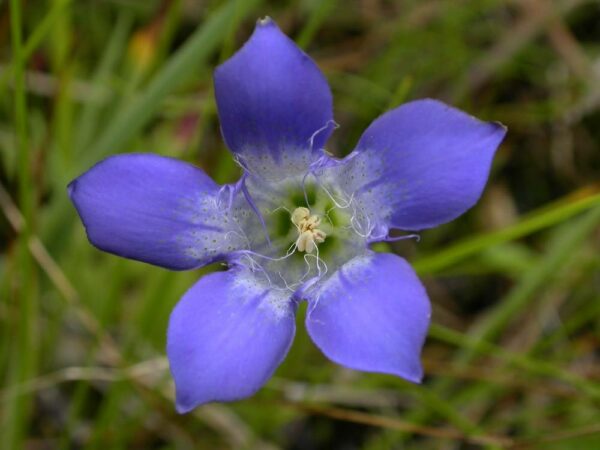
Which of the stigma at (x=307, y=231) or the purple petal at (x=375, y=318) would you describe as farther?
the stigma at (x=307, y=231)

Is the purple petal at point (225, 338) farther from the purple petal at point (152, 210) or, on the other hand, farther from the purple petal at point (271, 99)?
the purple petal at point (271, 99)

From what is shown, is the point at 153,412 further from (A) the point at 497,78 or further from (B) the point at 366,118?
(A) the point at 497,78

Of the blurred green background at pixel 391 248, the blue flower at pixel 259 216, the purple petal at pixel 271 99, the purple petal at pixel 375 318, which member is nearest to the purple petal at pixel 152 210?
the blue flower at pixel 259 216

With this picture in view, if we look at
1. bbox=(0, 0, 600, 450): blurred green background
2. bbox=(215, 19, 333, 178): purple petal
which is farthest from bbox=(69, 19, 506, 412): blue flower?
bbox=(0, 0, 600, 450): blurred green background

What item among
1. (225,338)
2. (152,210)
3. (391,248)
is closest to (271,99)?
(152,210)

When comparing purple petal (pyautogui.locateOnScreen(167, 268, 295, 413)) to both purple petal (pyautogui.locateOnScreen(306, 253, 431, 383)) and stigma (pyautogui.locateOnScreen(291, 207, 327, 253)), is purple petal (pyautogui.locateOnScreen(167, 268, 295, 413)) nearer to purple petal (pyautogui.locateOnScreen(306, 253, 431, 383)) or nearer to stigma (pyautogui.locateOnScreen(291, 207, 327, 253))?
purple petal (pyautogui.locateOnScreen(306, 253, 431, 383))

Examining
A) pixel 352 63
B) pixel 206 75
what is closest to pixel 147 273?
pixel 206 75
